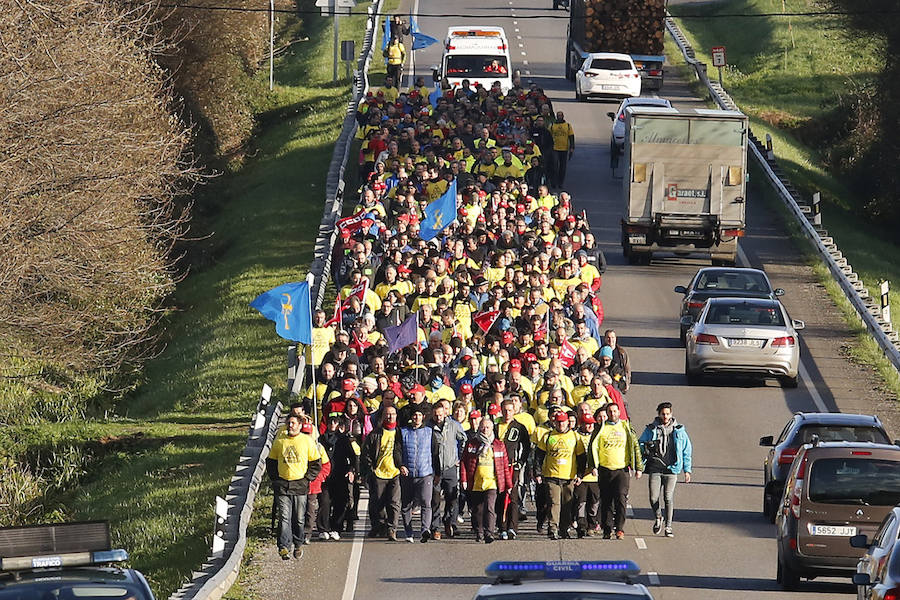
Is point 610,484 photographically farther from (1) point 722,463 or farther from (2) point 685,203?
(2) point 685,203

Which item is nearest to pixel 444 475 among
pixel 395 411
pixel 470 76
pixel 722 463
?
pixel 395 411

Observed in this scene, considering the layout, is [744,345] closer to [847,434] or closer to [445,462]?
[847,434]

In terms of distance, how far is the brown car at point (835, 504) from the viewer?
674 inches

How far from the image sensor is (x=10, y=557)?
487 inches

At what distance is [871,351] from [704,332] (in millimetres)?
4790

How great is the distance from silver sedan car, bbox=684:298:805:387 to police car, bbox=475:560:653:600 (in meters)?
16.8

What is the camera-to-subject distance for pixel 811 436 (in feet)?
68.0

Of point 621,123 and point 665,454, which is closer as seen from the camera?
point 665,454

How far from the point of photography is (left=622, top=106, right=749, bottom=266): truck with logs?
35.5 m

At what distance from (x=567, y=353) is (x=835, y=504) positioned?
23.3ft

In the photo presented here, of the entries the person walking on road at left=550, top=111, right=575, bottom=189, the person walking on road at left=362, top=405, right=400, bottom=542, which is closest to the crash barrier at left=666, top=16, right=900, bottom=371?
the person walking on road at left=550, top=111, right=575, bottom=189

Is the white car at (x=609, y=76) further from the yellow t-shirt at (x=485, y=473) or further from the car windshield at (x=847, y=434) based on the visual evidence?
the yellow t-shirt at (x=485, y=473)

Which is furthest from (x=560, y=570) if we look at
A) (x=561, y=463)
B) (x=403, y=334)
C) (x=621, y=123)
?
(x=621, y=123)

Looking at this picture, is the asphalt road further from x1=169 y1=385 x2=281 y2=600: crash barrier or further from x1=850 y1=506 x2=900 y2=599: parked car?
x1=850 y1=506 x2=900 y2=599: parked car
